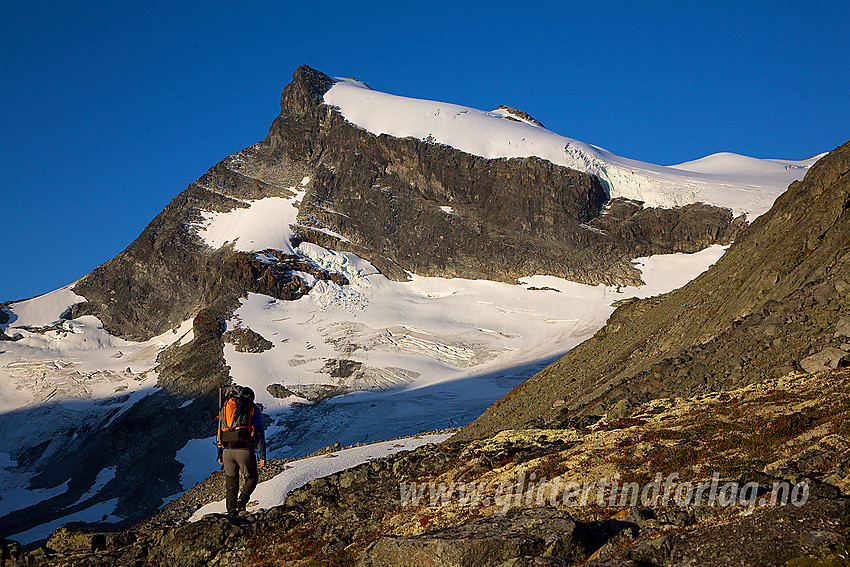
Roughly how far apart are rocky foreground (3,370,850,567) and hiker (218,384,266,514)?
→ 1.31 meters

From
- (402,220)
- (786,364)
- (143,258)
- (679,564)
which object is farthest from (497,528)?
(143,258)

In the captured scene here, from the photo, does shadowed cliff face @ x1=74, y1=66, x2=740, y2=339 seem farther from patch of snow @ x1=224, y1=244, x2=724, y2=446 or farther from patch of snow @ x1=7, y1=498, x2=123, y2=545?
patch of snow @ x1=7, y1=498, x2=123, y2=545

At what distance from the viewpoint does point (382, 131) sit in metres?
188

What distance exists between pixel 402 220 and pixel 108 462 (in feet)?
322

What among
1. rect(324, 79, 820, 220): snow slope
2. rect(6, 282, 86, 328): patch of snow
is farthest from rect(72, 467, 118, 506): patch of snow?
rect(324, 79, 820, 220): snow slope

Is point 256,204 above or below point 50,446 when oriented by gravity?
above

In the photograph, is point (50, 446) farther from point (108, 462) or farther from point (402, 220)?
point (402, 220)

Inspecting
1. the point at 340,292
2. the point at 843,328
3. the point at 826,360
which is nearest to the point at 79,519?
the point at 826,360

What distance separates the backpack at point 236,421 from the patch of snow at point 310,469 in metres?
10.3

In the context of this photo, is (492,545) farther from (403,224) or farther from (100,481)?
Answer: (403,224)

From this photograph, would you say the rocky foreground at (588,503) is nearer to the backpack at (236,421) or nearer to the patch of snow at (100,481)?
the backpack at (236,421)

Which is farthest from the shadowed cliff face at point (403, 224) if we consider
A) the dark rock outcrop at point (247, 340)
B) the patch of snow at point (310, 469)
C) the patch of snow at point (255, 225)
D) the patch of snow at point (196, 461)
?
the patch of snow at point (310, 469)

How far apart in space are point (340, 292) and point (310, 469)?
A: 119055 mm

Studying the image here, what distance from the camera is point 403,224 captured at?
175m
